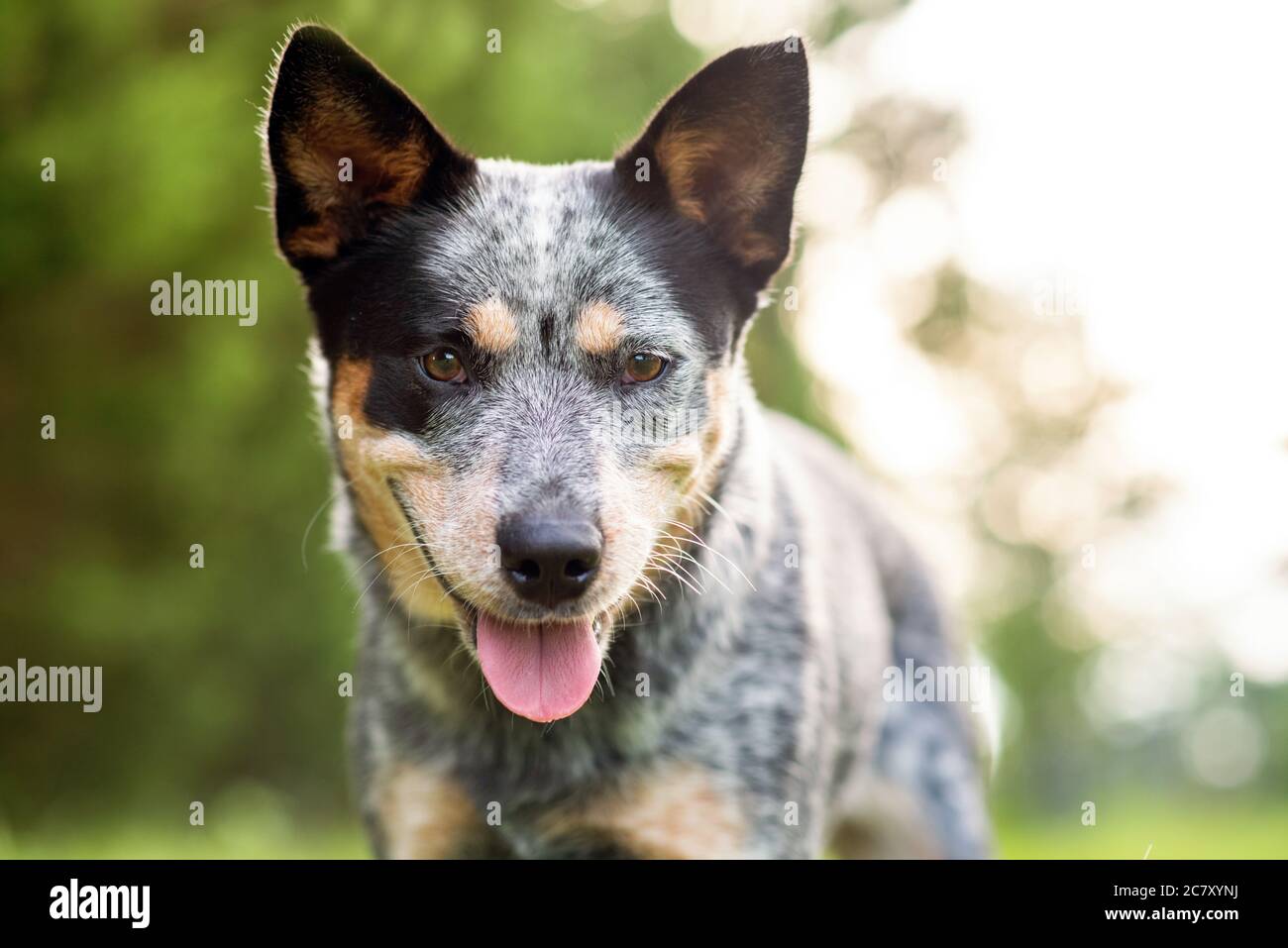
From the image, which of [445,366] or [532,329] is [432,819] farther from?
[532,329]

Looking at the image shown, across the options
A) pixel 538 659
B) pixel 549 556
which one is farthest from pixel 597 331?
pixel 538 659

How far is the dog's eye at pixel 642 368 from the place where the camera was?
10.4ft

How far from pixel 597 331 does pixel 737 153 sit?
2.23 ft

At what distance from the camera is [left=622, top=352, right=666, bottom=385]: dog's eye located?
316cm

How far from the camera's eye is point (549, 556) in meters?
2.78

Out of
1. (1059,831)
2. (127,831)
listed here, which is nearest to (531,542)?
(127,831)

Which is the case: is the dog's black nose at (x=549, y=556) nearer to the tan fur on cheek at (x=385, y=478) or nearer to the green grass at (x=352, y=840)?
the tan fur on cheek at (x=385, y=478)

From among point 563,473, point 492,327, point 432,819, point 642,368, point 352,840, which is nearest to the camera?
point 563,473

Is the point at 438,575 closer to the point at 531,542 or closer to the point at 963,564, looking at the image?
the point at 531,542

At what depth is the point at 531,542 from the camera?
2.78 m

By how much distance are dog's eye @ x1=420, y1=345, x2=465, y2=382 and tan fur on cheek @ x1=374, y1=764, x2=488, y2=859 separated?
112 cm

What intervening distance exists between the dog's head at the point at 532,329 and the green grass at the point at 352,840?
2.12 metres

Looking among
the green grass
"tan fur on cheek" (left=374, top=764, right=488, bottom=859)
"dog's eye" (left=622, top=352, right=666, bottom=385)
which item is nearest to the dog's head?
"dog's eye" (left=622, top=352, right=666, bottom=385)
